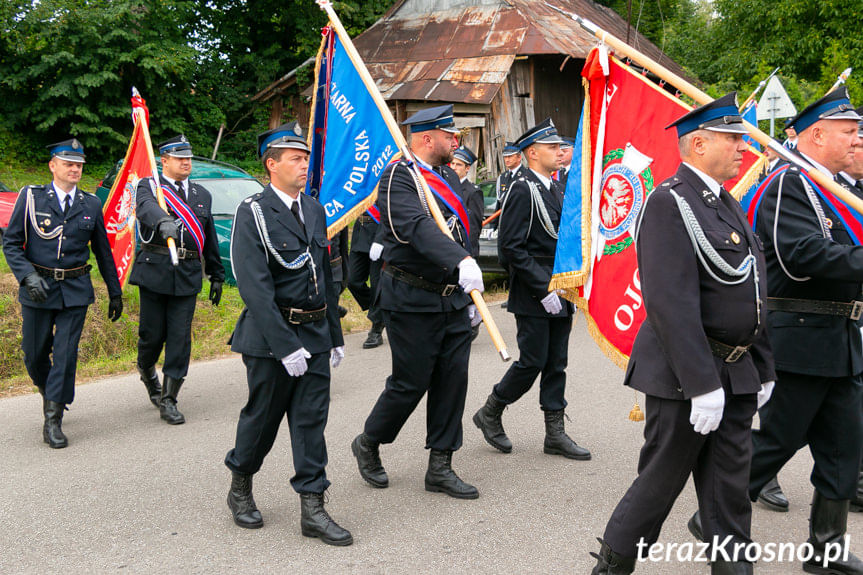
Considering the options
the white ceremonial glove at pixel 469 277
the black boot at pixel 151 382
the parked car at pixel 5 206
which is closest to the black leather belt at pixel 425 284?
the white ceremonial glove at pixel 469 277

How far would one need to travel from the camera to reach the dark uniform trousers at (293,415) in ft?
13.7

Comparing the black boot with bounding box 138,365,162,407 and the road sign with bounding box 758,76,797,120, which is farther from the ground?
the road sign with bounding box 758,76,797,120

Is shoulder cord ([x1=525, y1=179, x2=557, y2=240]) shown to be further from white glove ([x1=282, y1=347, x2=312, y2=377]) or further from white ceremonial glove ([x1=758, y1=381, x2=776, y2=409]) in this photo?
white ceremonial glove ([x1=758, y1=381, x2=776, y2=409])

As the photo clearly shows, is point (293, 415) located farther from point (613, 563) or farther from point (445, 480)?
point (613, 563)

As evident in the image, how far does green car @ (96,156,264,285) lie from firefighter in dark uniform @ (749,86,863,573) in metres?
7.71

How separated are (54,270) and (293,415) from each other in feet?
8.84

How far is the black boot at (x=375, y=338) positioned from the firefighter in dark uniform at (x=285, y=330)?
4583 millimetres

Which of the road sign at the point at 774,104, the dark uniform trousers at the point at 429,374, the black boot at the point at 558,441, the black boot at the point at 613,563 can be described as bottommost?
the black boot at the point at 558,441

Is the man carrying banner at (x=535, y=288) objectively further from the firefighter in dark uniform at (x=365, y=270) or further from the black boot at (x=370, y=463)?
the firefighter in dark uniform at (x=365, y=270)

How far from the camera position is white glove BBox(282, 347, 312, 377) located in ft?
13.1

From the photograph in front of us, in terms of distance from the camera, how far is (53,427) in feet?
18.8

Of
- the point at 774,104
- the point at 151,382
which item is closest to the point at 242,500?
the point at 151,382

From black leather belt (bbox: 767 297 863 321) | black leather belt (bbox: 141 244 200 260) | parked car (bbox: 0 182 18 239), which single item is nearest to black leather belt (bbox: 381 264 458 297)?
black leather belt (bbox: 767 297 863 321)

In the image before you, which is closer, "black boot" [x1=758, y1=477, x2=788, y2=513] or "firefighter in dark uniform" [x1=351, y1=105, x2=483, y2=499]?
"black boot" [x1=758, y1=477, x2=788, y2=513]
